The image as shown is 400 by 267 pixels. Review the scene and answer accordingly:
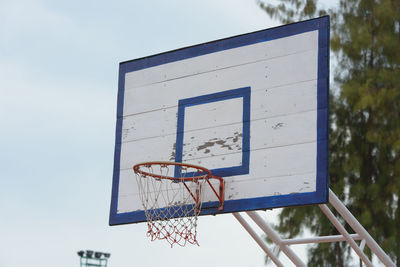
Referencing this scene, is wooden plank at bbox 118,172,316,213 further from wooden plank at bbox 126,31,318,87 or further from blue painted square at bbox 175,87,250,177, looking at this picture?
wooden plank at bbox 126,31,318,87

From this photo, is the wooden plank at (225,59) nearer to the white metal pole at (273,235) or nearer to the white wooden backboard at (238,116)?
the white wooden backboard at (238,116)

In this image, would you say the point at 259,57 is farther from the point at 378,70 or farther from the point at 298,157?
the point at 378,70

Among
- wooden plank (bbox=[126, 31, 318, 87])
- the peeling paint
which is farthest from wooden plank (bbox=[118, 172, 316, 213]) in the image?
wooden plank (bbox=[126, 31, 318, 87])

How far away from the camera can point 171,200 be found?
20.4ft

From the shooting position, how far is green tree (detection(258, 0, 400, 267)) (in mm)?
11438

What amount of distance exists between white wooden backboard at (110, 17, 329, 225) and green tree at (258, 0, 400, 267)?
216 inches

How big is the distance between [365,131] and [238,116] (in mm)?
6078

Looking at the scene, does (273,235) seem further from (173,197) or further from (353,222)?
(173,197)

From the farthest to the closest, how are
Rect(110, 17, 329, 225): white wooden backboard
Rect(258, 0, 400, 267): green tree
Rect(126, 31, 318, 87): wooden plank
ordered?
Rect(258, 0, 400, 267): green tree → Rect(126, 31, 318, 87): wooden plank → Rect(110, 17, 329, 225): white wooden backboard

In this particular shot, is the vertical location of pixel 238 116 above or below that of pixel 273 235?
above

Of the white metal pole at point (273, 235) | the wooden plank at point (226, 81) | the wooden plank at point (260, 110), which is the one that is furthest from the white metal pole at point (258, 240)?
the wooden plank at point (226, 81)

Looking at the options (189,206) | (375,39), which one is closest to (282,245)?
(189,206)

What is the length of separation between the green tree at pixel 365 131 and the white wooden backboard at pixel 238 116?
5482 mm

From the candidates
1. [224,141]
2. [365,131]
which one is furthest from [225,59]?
[365,131]
